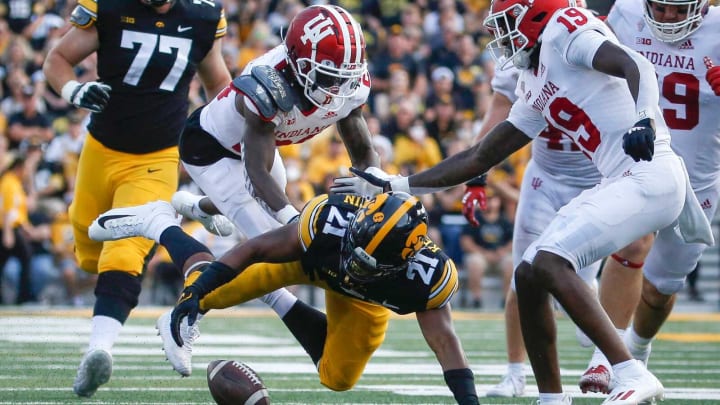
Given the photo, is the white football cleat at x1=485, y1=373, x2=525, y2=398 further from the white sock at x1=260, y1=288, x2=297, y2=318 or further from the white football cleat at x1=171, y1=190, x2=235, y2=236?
the white football cleat at x1=171, y1=190, x2=235, y2=236

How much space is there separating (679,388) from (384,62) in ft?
27.6

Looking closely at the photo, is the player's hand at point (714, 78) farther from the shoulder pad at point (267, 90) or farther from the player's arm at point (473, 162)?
the shoulder pad at point (267, 90)

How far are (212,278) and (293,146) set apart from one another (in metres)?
7.39

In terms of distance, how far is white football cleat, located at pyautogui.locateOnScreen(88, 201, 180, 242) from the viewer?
18.4 feet

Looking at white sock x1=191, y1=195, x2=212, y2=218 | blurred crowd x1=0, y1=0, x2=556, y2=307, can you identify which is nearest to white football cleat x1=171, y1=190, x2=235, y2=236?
white sock x1=191, y1=195, x2=212, y2=218

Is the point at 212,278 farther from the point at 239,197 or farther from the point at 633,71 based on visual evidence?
the point at 633,71

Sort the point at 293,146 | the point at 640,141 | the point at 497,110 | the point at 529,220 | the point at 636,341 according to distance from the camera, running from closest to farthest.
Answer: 1. the point at 640,141
2. the point at 636,341
3. the point at 529,220
4. the point at 497,110
5. the point at 293,146

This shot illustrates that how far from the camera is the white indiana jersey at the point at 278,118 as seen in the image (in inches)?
212

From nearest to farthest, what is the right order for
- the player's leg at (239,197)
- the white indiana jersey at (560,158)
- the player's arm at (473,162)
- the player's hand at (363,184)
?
the player's hand at (363,184)
the player's arm at (473,162)
the player's leg at (239,197)
the white indiana jersey at (560,158)

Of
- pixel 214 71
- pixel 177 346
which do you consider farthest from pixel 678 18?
pixel 177 346

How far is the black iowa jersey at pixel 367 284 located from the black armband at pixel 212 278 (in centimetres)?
30

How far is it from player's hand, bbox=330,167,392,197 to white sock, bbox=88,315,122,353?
4.30 feet

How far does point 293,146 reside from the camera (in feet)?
39.1

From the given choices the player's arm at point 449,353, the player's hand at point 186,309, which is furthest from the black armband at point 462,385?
the player's hand at point 186,309
